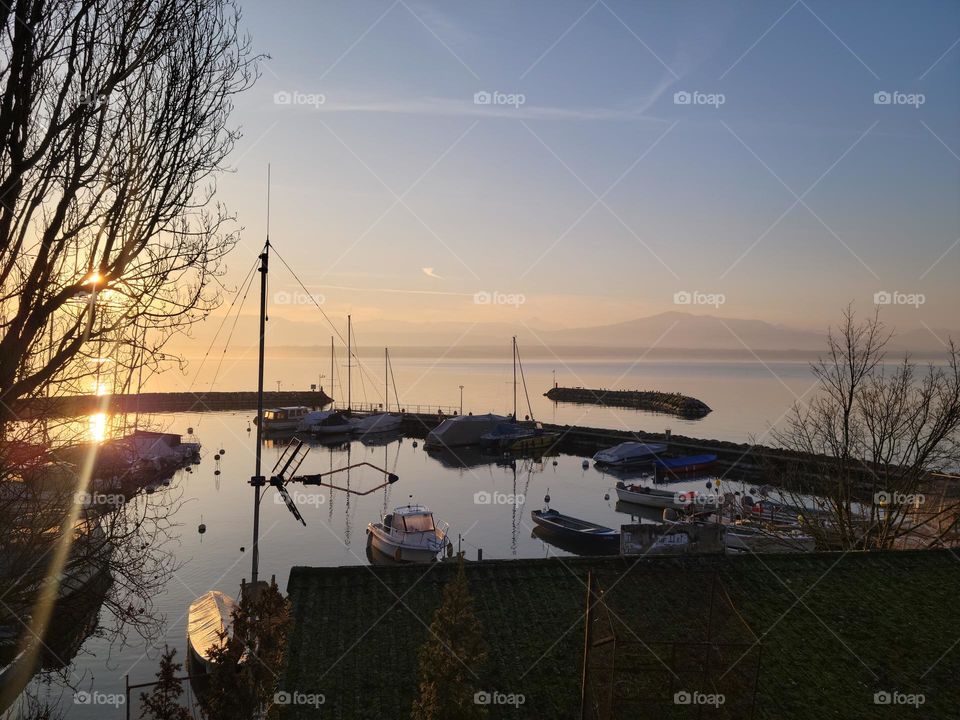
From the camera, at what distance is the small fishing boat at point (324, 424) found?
74750 mm

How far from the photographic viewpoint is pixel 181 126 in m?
6.82

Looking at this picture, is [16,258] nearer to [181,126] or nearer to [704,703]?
[181,126]

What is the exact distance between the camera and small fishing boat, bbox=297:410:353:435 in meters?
74.8

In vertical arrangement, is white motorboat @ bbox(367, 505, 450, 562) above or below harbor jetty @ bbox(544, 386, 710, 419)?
below

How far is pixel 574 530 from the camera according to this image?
34.2 meters

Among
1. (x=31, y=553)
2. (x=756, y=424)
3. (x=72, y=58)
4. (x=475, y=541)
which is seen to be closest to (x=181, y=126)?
(x=72, y=58)
